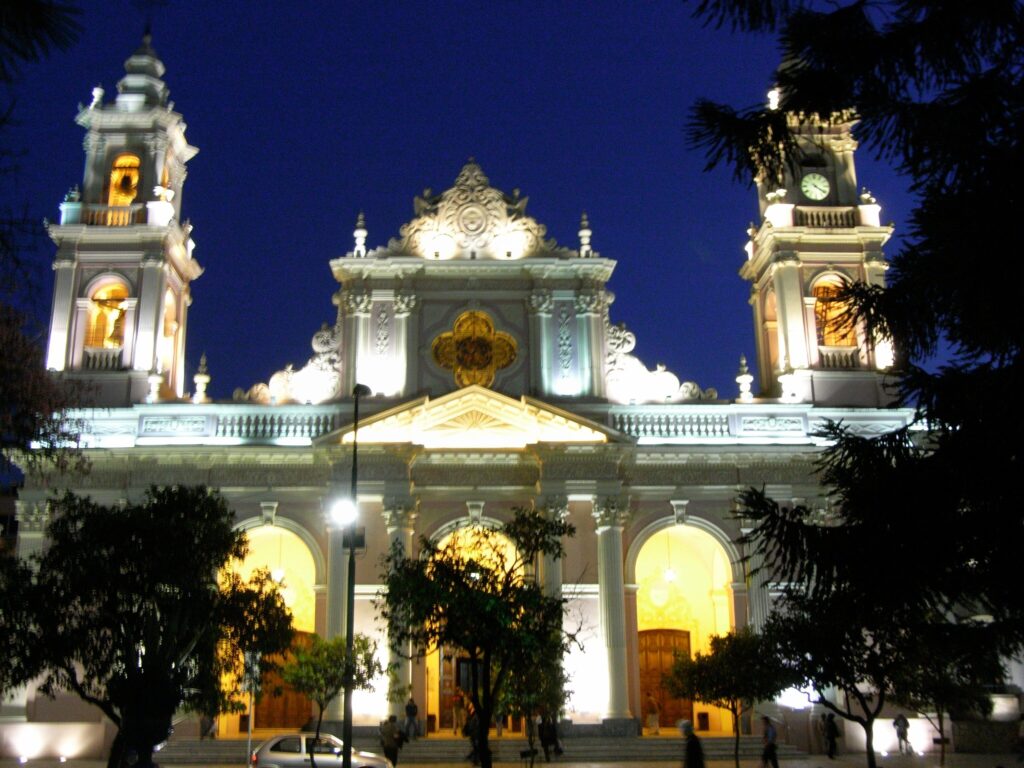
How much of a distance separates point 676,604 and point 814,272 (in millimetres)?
13166

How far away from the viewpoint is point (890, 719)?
34656 mm

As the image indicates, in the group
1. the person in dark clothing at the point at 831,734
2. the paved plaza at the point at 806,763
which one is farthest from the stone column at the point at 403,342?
the person in dark clothing at the point at 831,734

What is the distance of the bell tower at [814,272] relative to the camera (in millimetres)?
39719

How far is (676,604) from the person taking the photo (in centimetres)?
4106

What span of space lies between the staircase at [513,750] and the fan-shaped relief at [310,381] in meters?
11.7

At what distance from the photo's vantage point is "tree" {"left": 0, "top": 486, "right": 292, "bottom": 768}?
2011cm

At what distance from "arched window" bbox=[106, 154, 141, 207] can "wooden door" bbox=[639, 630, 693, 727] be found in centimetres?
2481

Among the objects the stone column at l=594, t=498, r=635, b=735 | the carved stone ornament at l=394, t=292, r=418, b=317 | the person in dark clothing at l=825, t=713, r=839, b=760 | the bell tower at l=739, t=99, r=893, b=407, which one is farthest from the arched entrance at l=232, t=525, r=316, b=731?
the bell tower at l=739, t=99, r=893, b=407

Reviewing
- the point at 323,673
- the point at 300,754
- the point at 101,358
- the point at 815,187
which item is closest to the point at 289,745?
the point at 300,754

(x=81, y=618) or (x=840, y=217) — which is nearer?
(x=81, y=618)

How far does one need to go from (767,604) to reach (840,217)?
1495 cm

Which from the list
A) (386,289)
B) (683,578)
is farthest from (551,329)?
(683,578)

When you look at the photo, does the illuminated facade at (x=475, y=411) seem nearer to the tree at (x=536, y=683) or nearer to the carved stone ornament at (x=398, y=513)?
the carved stone ornament at (x=398, y=513)

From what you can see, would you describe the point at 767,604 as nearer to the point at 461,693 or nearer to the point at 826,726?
the point at 826,726
